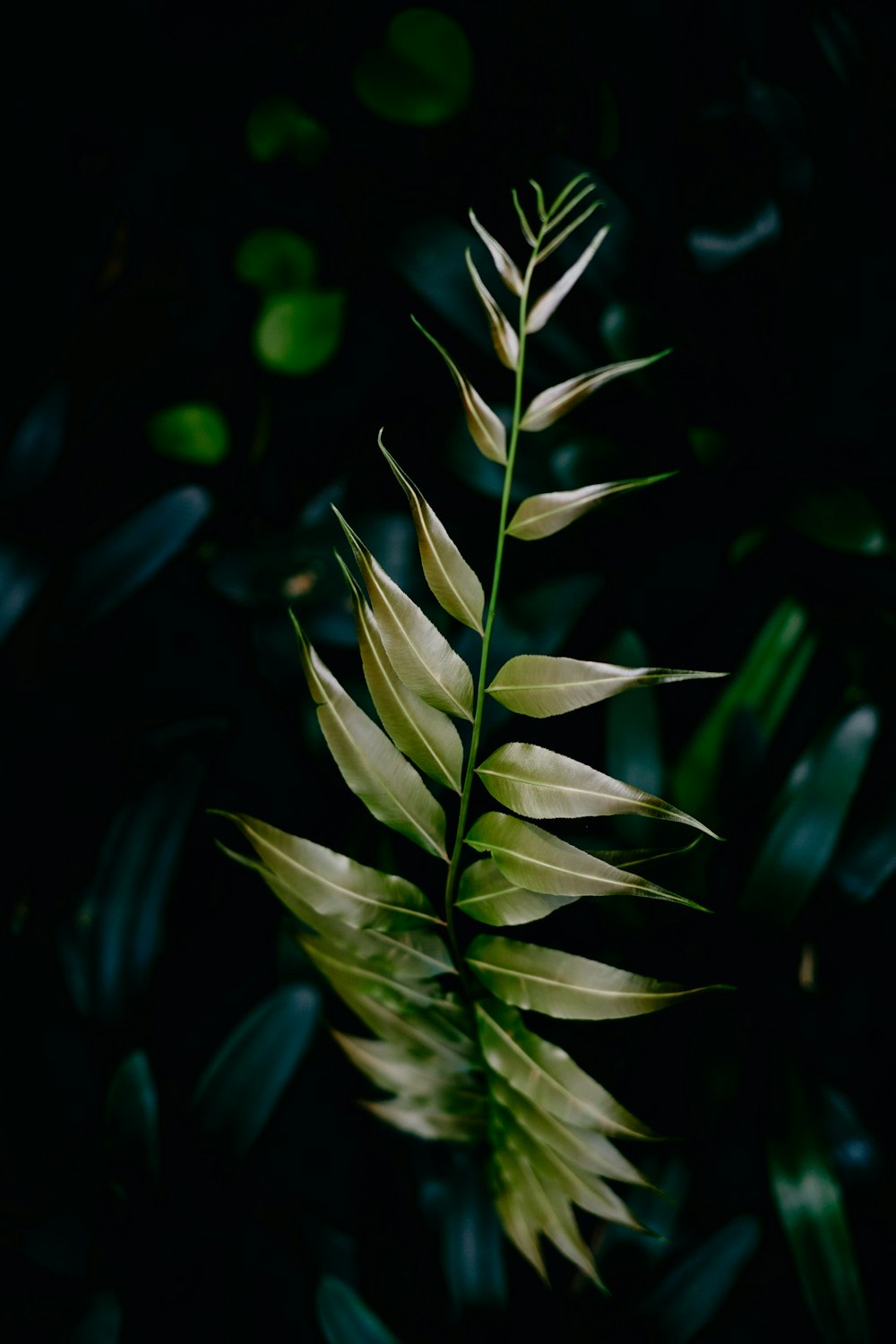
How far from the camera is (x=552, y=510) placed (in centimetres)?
35

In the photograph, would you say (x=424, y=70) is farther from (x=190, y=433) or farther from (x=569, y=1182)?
(x=569, y=1182)

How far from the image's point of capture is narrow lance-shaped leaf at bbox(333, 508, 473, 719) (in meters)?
0.34

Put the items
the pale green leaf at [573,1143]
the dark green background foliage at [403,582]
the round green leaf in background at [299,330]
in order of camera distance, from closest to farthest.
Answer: the pale green leaf at [573,1143]
the dark green background foliage at [403,582]
the round green leaf in background at [299,330]

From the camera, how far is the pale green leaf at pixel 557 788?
323 mm

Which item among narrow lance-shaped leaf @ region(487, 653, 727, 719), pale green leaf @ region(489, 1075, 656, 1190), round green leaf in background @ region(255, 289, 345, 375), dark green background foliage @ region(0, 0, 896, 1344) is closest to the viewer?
narrow lance-shaped leaf @ region(487, 653, 727, 719)

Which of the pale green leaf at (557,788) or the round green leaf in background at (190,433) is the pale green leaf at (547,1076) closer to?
the pale green leaf at (557,788)

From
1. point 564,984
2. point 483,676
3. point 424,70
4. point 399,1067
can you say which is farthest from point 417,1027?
point 424,70

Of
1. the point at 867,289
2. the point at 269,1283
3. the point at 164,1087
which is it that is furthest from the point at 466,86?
the point at 269,1283

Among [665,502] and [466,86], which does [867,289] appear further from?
[466,86]

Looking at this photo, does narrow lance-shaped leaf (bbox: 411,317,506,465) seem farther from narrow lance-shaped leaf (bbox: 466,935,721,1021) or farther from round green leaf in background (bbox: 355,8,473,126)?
round green leaf in background (bbox: 355,8,473,126)

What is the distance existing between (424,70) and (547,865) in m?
0.72

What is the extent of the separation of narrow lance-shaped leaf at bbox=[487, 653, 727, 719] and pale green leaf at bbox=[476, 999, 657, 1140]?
0.19 m

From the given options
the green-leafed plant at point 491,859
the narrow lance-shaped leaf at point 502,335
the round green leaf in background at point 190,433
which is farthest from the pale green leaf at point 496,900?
the round green leaf in background at point 190,433

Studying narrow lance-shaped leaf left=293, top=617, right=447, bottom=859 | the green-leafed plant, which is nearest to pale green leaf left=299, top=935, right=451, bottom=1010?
the green-leafed plant
